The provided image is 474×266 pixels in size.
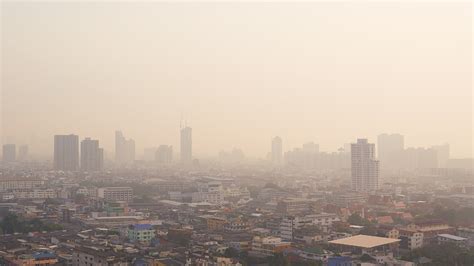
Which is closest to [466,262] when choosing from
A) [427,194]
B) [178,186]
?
[427,194]

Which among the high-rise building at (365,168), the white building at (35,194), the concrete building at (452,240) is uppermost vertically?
the high-rise building at (365,168)

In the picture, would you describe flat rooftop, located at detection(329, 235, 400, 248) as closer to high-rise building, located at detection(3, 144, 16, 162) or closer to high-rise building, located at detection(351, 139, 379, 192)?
high-rise building, located at detection(351, 139, 379, 192)

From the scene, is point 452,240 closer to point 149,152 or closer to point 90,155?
point 90,155

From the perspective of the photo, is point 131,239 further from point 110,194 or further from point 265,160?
point 265,160

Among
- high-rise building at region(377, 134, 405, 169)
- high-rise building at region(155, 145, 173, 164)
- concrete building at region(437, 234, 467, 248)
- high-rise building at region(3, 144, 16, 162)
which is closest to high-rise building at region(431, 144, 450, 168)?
high-rise building at region(377, 134, 405, 169)

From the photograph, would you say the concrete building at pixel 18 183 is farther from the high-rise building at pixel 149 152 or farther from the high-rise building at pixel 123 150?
the high-rise building at pixel 149 152

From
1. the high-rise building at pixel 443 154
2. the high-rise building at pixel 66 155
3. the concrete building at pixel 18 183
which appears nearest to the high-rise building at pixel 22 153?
the high-rise building at pixel 66 155
